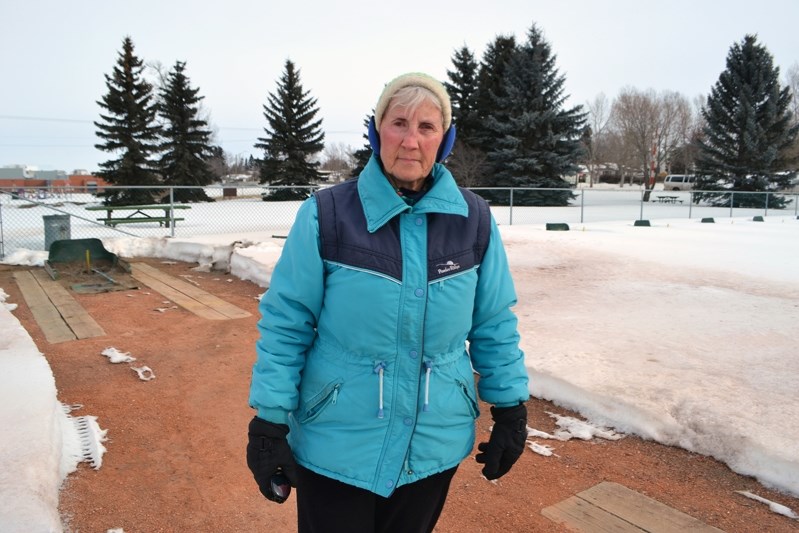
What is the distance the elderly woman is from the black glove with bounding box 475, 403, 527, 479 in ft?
0.43

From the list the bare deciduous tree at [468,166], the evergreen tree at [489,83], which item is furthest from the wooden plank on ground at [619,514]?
the evergreen tree at [489,83]

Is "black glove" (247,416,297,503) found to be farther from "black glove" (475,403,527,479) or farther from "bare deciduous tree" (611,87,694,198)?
"bare deciduous tree" (611,87,694,198)

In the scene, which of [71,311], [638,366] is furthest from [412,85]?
[71,311]

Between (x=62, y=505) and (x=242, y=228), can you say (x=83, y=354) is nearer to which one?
(x=62, y=505)

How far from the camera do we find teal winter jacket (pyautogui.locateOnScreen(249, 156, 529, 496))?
1.67 m

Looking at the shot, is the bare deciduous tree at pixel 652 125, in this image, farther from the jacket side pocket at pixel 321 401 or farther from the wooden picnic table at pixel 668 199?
the jacket side pocket at pixel 321 401

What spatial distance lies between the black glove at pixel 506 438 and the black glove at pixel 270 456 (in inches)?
24.4

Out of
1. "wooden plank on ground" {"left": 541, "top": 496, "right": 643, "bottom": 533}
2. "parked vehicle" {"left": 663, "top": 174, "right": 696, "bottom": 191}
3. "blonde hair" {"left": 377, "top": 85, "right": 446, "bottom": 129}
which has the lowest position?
"wooden plank on ground" {"left": 541, "top": 496, "right": 643, "bottom": 533}

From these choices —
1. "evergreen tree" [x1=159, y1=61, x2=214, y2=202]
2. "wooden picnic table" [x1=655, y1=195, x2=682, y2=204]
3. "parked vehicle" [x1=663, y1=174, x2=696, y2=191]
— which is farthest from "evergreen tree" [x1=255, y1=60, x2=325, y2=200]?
"parked vehicle" [x1=663, y1=174, x2=696, y2=191]

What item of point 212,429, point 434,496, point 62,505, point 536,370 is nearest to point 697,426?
point 536,370

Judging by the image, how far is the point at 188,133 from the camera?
34.0m

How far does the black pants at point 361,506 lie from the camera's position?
1.72 meters

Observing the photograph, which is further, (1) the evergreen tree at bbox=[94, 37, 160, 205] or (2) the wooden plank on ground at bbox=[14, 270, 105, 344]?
(1) the evergreen tree at bbox=[94, 37, 160, 205]

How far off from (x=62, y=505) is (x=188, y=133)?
3412 centimetres
